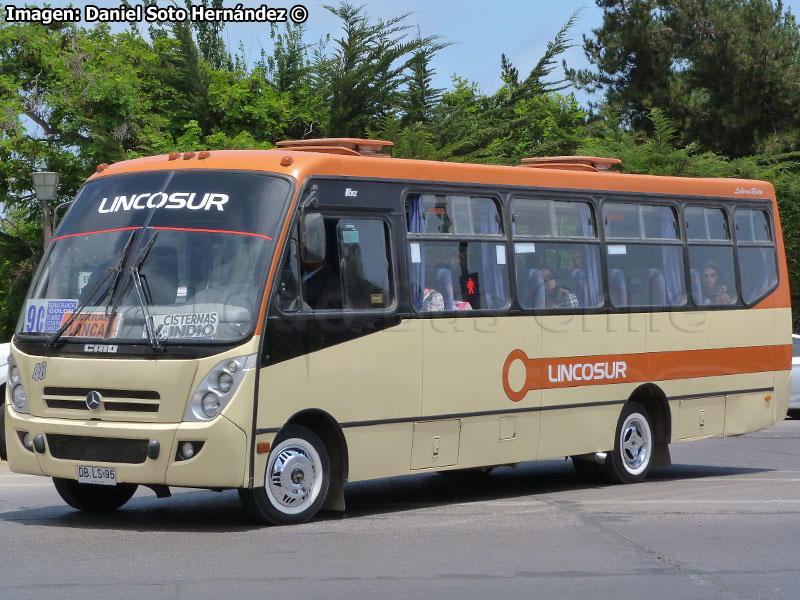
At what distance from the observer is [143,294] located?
10.0 m

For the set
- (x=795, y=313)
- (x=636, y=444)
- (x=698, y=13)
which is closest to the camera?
(x=636, y=444)

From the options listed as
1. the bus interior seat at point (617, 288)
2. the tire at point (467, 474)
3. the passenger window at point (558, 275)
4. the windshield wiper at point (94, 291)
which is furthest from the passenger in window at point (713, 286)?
the windshield wiper at point (94, 291)

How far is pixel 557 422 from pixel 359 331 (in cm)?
280

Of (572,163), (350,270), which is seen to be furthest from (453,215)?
(572,163)

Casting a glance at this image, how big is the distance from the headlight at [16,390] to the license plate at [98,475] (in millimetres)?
743

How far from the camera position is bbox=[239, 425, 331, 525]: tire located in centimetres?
1005

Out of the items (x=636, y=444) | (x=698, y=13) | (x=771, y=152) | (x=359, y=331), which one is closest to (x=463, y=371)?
(x=359, y=331)

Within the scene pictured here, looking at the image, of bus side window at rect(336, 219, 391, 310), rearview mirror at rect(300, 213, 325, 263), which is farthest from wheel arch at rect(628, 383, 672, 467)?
rearview mirror at rect(300, 213, 325, 263)

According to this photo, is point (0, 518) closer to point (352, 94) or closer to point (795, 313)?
point (352, 94)

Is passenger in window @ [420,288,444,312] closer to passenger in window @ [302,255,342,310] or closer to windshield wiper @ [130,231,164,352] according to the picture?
passenger in window @ [302,255,342,310]

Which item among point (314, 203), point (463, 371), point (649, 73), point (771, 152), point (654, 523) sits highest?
point (649, 73)

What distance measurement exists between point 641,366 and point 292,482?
15.9 ft

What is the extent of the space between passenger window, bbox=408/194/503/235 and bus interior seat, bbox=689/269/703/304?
313 centimetres

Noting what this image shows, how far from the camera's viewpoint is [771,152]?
35938 mm
